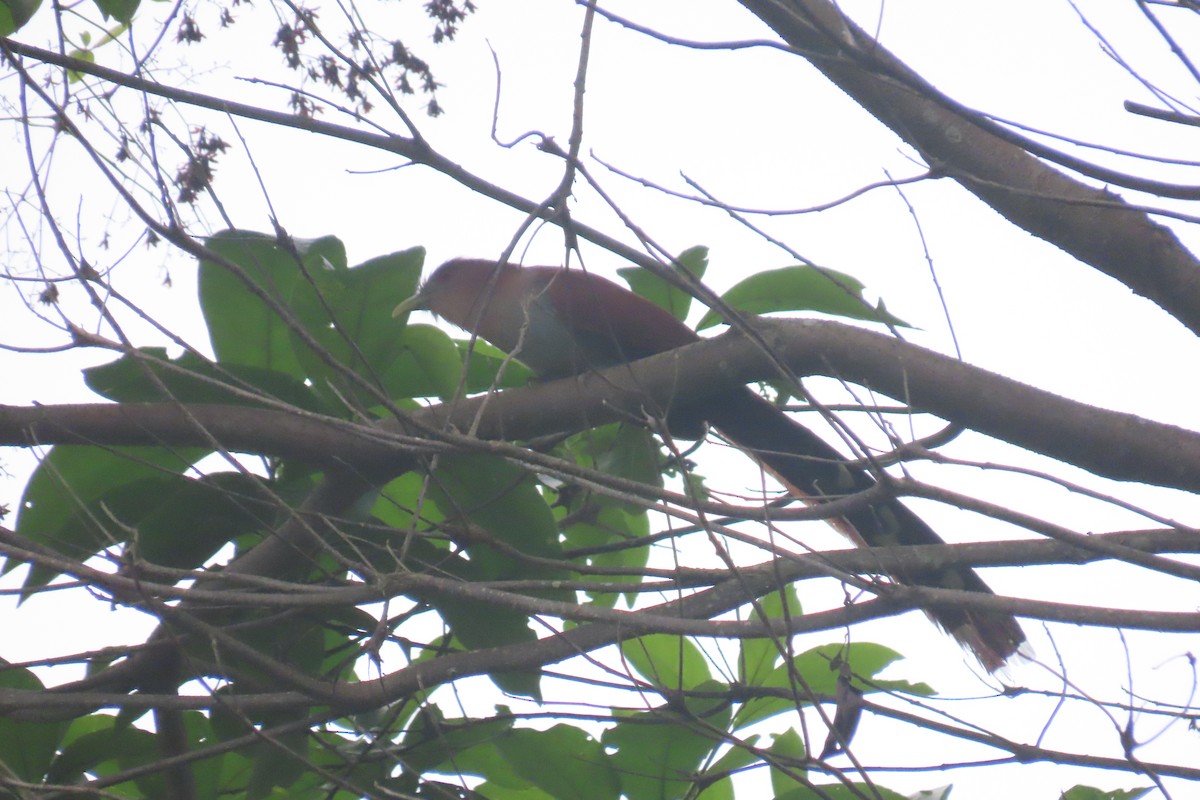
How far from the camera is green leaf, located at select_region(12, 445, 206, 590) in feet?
8.26

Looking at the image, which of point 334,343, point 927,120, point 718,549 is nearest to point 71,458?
point 334,343

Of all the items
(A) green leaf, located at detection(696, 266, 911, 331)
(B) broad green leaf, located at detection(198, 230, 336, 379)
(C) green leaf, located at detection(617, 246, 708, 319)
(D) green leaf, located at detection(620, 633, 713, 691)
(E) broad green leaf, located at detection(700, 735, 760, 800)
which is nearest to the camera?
(E) broad green leaf, located at detection(700, 735, 760, 800)

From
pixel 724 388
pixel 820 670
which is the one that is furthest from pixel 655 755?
pixel 724 388

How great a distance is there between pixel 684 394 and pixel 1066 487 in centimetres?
112

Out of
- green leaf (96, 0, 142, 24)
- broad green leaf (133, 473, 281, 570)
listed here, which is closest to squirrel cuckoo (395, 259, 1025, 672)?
broad green leaf (133, 473, 281, 570)

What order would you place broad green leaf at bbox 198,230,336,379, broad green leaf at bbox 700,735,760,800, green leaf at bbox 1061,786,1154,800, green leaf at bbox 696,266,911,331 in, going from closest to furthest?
green leaf at bbox 1061,786,1154,800, broad green leaf at bbox 700,735,760,800, broad green leaf at bbox 198,230,336,379, green leaf at bbox 696,266,911,331

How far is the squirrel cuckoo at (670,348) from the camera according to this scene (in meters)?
2.57

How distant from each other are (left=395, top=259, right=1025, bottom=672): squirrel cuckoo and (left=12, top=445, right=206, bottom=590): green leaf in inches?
29.4

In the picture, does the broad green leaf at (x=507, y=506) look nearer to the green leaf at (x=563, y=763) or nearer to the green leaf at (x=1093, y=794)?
the green leaf at (x=563, y=763)

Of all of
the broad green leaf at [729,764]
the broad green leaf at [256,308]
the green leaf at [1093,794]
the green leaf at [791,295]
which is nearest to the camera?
the green leaf at [1093,794]

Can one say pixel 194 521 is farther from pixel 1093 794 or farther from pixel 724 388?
pixel 1093 794

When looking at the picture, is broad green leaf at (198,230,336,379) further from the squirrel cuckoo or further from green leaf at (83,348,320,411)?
the squirrel cuckoo

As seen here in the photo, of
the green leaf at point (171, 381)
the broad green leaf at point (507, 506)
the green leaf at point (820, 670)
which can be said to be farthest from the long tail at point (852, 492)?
the green leaf at point (171, 381)

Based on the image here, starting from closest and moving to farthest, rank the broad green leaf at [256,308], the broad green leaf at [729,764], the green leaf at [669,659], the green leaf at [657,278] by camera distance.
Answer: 1. the broad green leaf at [729,764]
2. the green leaf at [669,659]
3. the broad green leaf at [256,308]
4. the green leaf at [657,278]
